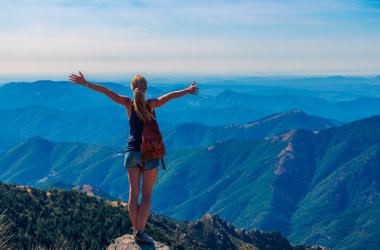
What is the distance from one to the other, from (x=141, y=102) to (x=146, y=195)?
465 cm

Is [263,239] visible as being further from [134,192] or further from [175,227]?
[134,192]

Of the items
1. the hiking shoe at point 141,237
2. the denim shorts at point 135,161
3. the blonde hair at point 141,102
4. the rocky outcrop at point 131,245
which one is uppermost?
the blonde hair at point 141,102

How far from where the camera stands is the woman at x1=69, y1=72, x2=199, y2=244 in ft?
77.3

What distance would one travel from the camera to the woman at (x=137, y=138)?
2355 centimetres

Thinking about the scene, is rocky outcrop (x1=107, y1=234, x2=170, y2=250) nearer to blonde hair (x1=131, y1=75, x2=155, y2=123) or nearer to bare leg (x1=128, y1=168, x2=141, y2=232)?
bare leg (x1=128, y1=168, x2=141, y2=232)

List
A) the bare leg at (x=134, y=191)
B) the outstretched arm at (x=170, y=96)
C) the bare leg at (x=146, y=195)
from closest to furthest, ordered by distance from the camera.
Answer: the outstretched arm at (x=170, y=96) → the bare leg at (x=134, y=191) → the bare leg at (x=146, y=195)

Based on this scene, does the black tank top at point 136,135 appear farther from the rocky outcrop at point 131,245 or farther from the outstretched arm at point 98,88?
the rocky outcrop at point 131,245

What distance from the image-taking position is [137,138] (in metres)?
23.9

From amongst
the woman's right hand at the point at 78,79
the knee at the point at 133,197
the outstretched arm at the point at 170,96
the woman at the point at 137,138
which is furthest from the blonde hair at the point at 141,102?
the knee at the point at 133,197

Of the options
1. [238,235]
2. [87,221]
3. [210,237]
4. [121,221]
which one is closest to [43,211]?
[87,221]

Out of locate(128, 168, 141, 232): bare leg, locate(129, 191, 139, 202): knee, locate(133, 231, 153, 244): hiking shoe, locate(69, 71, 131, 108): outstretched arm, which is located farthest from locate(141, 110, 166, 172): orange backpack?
locate(133, 231, 153, 244): hiking shoe

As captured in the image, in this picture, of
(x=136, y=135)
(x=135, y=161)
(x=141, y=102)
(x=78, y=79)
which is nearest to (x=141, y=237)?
(x=135, y=161)

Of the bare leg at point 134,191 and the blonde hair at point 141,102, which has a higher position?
the blonde hair at point 141,102

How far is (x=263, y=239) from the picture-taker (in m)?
190
